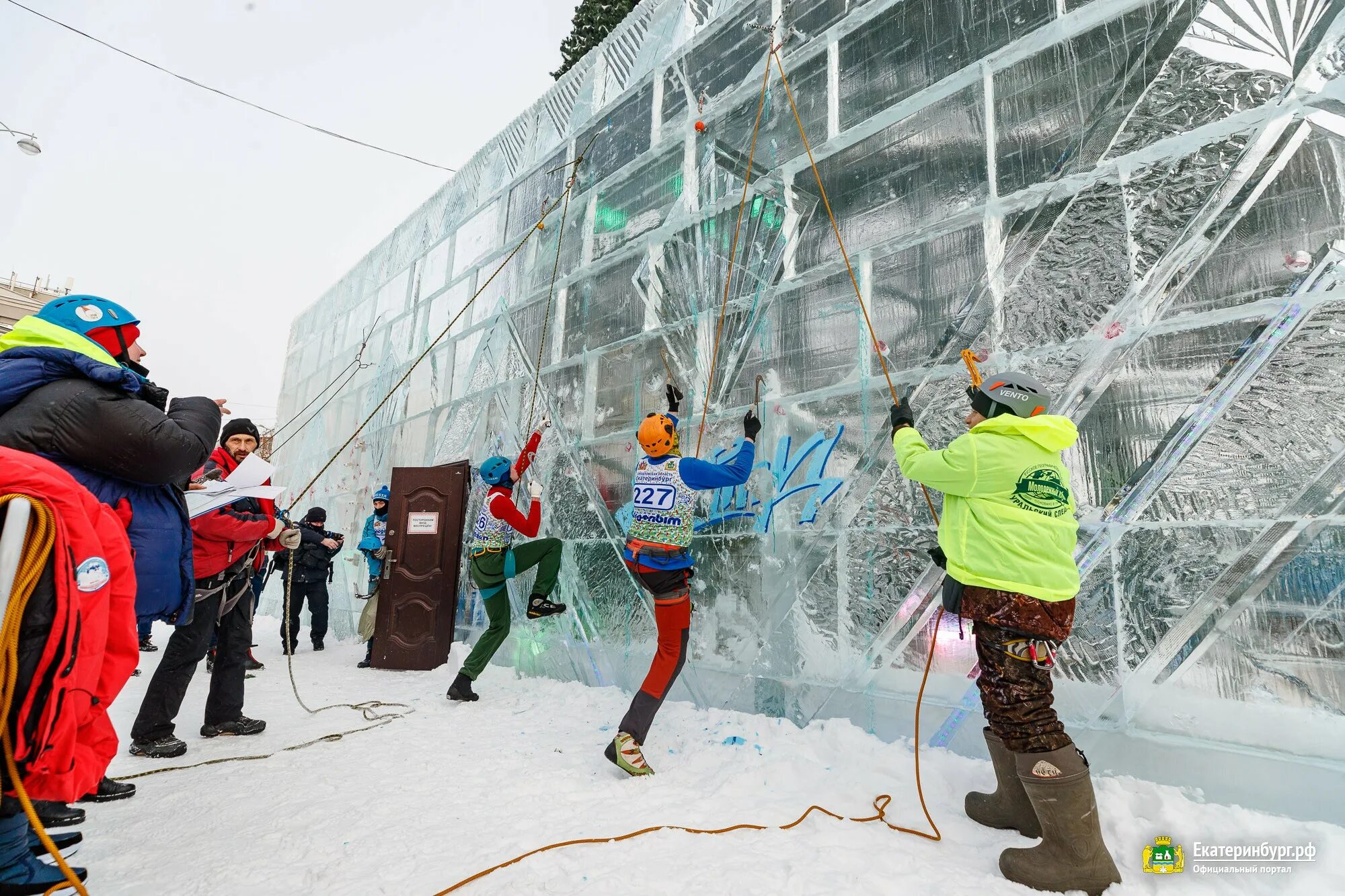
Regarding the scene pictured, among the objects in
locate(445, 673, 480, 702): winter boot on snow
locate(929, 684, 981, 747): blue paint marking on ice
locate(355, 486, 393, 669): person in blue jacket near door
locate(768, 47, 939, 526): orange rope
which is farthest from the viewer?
locate(355, 486, 393, 669): person in blue jacket near door

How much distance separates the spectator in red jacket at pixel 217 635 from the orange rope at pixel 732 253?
2.26m

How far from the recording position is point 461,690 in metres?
4.08

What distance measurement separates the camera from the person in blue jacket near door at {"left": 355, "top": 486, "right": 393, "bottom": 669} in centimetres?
621

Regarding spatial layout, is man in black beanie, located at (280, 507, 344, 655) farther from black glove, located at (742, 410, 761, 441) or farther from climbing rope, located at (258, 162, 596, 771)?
black glove, located at (742, 410, 761, 441)

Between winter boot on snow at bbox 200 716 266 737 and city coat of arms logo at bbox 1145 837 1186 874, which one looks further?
winter boot on snow at bbox 200 716 266 737

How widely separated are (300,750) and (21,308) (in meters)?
40.2

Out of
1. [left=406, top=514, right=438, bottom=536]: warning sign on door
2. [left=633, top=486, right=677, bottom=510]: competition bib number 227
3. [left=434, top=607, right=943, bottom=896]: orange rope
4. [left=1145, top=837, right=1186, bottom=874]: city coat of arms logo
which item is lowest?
[left=434, top=607, right=943, bottom=896]: orange rope

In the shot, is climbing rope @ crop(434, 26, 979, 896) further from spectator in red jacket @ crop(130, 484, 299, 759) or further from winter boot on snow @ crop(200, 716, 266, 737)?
winter boot on snow @ crop(200, 716, 266, 737)

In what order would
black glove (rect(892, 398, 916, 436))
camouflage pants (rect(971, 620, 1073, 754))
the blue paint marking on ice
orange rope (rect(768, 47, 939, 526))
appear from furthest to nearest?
orange rope (rect(768, 47, 939, 526)) → the blue paint marking on ice → black glove (rect(892, 398, 916, 436)) → camouflage pants (rect(971, 620, 1073, 754))

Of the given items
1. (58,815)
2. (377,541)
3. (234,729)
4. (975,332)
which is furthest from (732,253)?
(377,541)

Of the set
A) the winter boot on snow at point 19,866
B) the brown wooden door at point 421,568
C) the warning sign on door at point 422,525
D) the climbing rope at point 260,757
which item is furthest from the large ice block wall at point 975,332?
the winter boot on snow at point 19,866

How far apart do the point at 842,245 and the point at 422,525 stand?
4469mm

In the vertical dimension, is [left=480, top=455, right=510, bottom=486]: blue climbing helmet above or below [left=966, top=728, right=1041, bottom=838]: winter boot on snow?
above

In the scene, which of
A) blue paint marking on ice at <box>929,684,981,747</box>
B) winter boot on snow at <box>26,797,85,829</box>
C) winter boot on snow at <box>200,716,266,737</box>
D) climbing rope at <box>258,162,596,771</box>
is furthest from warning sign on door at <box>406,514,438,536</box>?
blue paint marking on ice at <box>929,684,981,747</box>
